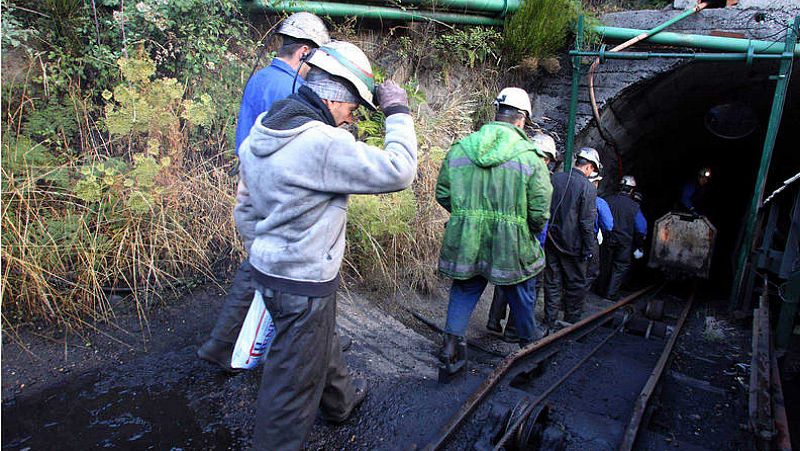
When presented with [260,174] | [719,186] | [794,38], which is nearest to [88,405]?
[260,174]

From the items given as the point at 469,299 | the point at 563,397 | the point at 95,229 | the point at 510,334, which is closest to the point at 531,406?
the point at 563,397

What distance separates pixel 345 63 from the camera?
217 cm

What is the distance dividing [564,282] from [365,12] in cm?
412

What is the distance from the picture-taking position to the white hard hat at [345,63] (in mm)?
2158

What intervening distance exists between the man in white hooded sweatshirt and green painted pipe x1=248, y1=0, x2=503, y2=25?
152 inches

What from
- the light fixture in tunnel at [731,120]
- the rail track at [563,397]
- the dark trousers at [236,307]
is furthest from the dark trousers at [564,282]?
the light fixture in tunnel at [731,120]

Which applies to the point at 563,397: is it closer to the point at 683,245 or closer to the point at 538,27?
the point at 538,27

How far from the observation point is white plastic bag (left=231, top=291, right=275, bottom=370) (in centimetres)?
234

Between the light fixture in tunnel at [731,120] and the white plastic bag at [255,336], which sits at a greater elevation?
→ the light fixture in tunnel at [731,120]

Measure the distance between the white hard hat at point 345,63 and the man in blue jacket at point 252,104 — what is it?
0.87m

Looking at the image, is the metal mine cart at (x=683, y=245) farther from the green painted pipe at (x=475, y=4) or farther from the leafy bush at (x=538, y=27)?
the green painted pipe at (x=475, y=4)

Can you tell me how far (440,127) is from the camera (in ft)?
21.9

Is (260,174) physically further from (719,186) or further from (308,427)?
(719,186)

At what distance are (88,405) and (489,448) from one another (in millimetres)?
2372
